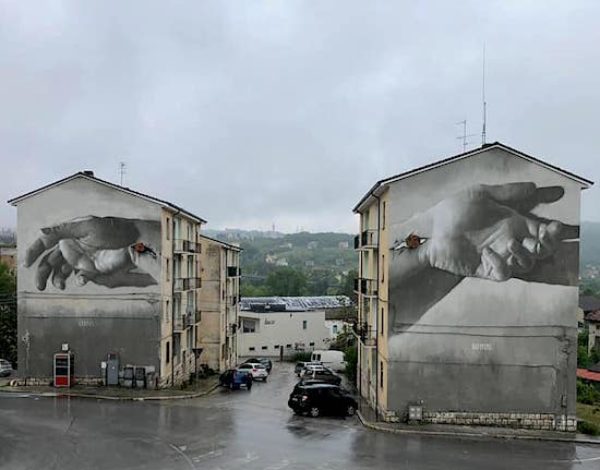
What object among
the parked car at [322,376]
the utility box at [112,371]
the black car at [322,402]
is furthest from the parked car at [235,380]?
the black car at [322,402]

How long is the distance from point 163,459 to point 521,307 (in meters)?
16.2

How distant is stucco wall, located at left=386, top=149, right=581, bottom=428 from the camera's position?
30688 mm

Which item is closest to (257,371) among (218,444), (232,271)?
(232,271)

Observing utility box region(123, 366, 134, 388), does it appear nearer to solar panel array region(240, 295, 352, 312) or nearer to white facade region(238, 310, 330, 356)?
white facade region(238, 310, 330, 356)

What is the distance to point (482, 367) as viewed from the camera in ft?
101

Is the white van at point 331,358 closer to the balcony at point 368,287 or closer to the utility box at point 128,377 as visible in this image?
the balcony at point 368,287

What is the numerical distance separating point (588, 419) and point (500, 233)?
33.3 feet

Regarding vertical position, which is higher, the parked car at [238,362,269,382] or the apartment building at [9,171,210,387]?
the apartment building at [9,171,210,387]

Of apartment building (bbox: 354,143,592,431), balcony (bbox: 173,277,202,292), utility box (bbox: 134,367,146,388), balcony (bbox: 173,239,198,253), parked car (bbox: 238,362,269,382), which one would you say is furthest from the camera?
parked car (bbox: 238,362,269,382)

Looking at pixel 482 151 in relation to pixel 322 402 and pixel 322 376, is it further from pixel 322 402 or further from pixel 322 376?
pixel 322 376

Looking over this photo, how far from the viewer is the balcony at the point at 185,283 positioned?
1652 inches

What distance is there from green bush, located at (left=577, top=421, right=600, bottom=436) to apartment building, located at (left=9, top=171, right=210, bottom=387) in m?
20.6

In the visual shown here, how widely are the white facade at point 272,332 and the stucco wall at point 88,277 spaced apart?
39.0m

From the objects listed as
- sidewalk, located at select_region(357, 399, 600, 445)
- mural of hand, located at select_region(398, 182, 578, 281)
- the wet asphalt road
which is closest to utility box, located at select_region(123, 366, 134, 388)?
the wet asphalt road
